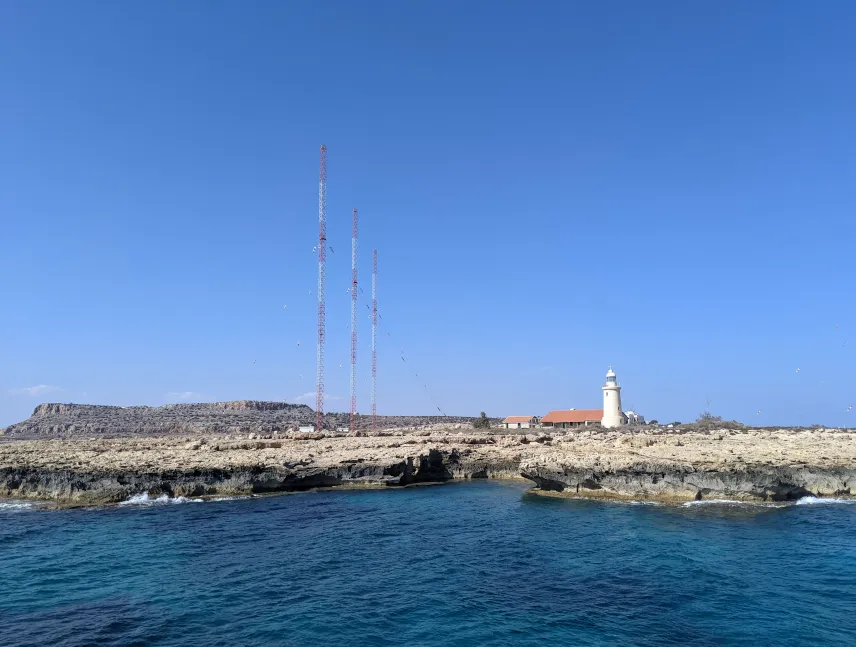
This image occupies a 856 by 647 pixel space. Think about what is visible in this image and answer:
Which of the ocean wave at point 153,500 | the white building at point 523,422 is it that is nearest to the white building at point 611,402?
the white building at point 523,422

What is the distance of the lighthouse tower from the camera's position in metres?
73.6

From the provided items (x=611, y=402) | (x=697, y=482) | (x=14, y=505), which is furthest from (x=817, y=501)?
(x=14, y=505)

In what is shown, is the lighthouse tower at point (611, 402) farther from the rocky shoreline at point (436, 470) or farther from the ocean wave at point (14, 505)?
the ocean wave at point (14, 505)

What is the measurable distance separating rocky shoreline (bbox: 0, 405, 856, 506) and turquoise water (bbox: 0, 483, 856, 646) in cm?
257

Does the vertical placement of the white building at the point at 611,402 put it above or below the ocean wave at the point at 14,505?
above

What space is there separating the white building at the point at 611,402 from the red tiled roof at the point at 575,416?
8.23 meters

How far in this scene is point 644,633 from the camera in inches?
567

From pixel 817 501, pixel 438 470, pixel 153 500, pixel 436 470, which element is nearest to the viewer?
pixel 817 501

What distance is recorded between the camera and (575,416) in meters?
86.2

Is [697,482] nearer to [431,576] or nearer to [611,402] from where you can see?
[431,576]

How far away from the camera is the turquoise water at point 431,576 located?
48.4 ft

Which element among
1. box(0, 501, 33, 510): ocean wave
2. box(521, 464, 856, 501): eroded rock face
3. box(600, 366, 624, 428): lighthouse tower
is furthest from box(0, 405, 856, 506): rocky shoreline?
box(600, 366, 624, 428): lighthouse tower

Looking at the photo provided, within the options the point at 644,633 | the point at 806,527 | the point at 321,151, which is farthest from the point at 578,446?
the point at 321,151

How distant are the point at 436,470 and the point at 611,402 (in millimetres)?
39240
